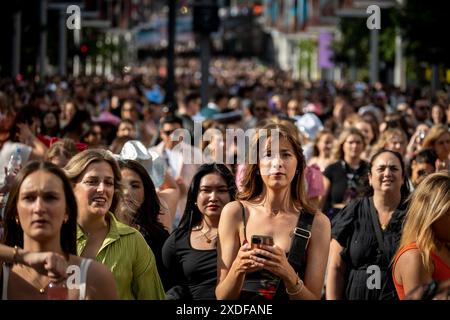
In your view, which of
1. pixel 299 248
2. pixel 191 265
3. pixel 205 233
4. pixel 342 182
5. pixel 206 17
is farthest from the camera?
pixel 206 17

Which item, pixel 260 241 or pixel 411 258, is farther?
pixel 411 258

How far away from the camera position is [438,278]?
256 inches

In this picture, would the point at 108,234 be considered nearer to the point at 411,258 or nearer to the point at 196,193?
the point at 196,193

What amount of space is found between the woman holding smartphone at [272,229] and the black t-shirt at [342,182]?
4733 millimetres

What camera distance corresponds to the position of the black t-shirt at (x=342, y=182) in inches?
478

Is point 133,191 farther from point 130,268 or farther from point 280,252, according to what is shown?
point 280,252

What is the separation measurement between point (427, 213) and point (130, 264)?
1340mm

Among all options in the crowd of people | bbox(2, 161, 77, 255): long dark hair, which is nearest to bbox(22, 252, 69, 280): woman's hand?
the crowd of people

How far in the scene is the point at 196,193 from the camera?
8.20 meters

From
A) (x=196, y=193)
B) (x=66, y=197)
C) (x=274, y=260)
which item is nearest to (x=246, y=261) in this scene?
(x=274, y=260)

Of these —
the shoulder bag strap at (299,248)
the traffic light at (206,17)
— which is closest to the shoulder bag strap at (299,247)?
the shoulder bag strap at (299,248)

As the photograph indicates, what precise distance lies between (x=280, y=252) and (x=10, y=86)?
1902cm

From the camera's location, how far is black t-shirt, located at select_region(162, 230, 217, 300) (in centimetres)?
737
